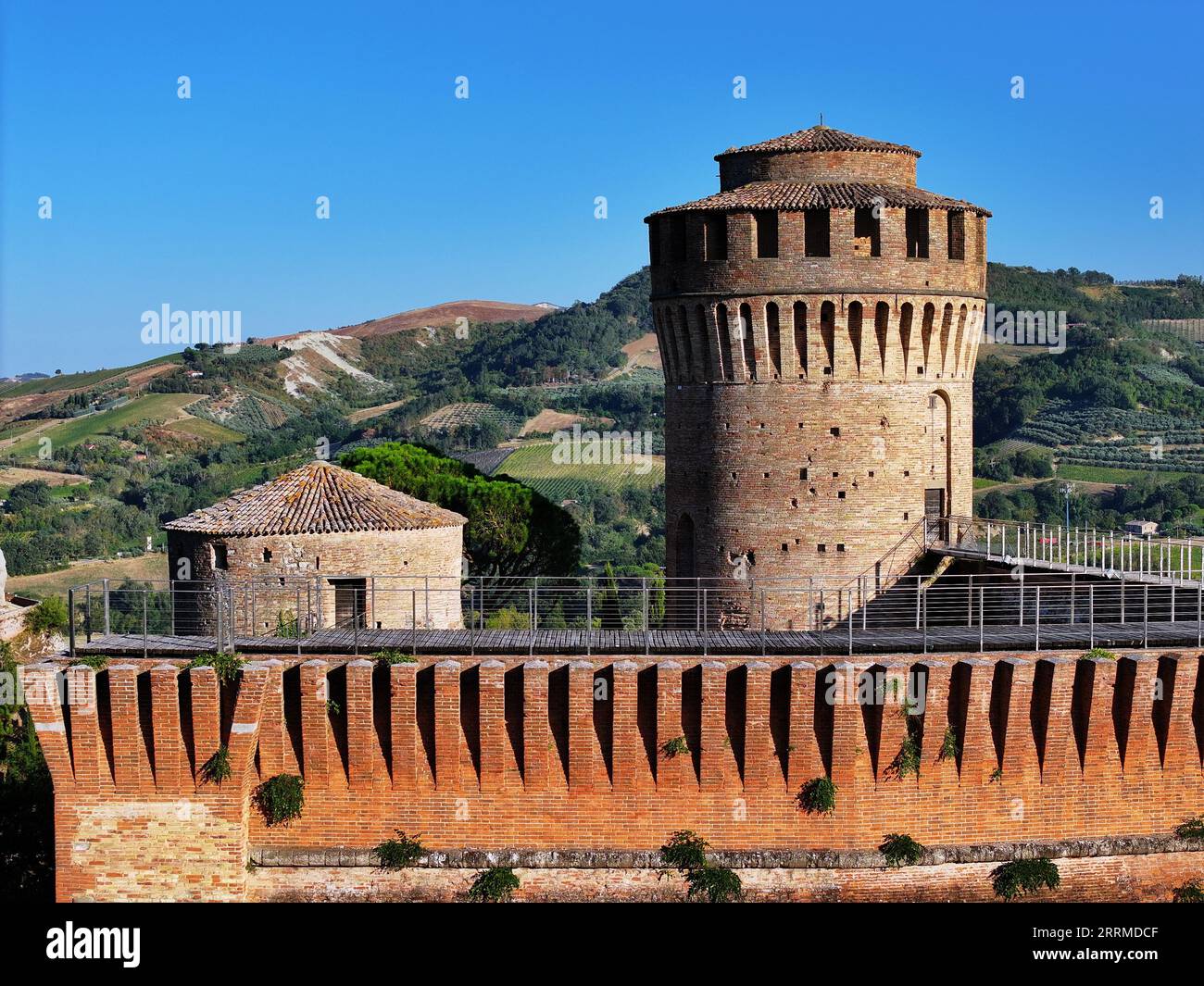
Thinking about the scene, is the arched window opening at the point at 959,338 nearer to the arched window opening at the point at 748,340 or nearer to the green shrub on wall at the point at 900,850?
the arched window opening at the point at 748,340

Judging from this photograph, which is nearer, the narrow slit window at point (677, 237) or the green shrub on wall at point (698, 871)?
the green shrub on wall at point (698, 871)

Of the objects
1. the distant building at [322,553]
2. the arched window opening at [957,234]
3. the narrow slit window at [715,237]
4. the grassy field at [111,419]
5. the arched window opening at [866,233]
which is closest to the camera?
the distant building at [322,553]

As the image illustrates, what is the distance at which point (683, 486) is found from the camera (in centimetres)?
3127

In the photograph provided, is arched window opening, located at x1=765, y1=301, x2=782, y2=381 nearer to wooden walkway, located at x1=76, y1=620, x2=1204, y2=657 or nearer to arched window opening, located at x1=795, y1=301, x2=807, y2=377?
arched window opening, located at x1=795, y1=301, x2=807, y2=377

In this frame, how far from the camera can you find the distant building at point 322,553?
29.0 meters

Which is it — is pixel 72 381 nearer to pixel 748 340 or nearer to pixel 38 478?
pixel 38 478

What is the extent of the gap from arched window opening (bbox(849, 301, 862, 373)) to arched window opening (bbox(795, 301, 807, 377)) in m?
0.82

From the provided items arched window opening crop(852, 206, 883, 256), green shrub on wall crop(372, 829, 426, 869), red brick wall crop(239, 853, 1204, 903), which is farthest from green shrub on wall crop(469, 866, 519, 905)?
arched window opening crop(852, 206, 883, 256)

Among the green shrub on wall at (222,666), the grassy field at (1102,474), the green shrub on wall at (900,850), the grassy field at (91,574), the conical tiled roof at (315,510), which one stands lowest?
the green shrub on wall at (900,850)

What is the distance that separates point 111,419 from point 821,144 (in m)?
102

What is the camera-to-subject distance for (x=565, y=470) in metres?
107

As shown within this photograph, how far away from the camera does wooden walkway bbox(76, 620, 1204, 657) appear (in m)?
20.2

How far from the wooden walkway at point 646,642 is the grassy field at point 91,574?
53897 mm

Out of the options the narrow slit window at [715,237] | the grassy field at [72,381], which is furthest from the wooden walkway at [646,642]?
the grassy field at [72,381]
